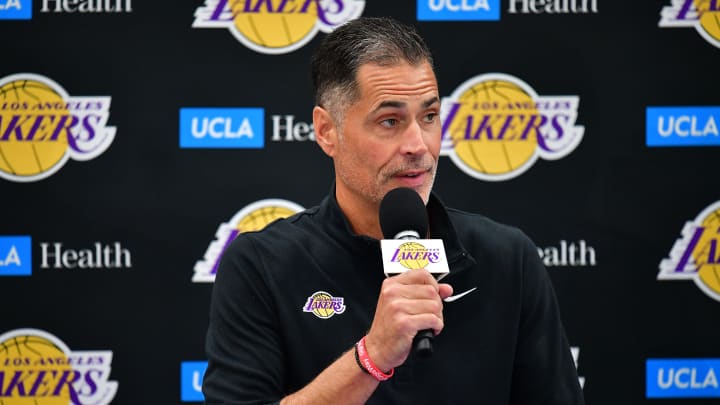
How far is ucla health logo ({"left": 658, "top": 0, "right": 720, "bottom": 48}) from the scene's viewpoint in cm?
277

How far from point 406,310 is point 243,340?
384 mm

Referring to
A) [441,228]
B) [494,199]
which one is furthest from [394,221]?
[494,199]

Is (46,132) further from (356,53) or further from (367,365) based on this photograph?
(367,365)

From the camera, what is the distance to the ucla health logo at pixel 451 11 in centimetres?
272

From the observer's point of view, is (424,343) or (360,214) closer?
(424,343)

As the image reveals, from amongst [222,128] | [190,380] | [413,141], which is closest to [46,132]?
[222,128]

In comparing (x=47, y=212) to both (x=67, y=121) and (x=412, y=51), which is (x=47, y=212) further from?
(x=412, y=51)

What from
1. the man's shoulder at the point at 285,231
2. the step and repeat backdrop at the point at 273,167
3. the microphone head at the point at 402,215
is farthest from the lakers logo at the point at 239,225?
the microphone head at the point at 402,215

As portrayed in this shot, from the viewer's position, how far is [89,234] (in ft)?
8.82

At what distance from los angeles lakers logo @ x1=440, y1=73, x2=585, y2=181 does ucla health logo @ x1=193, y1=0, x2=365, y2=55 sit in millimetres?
492

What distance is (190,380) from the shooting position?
8.82ft

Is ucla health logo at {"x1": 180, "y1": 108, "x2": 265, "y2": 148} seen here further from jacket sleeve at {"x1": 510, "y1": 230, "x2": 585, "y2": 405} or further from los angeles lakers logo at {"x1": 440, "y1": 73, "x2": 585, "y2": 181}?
jacket sleeve at {"x1": 510, "y1": 230, "x2": 585, "y2": 405}

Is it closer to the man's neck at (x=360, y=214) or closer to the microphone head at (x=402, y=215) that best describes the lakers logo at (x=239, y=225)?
the man's neck at (x=360, y=214)

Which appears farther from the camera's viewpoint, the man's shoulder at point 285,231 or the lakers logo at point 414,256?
the man's shoulder at point 285,231
